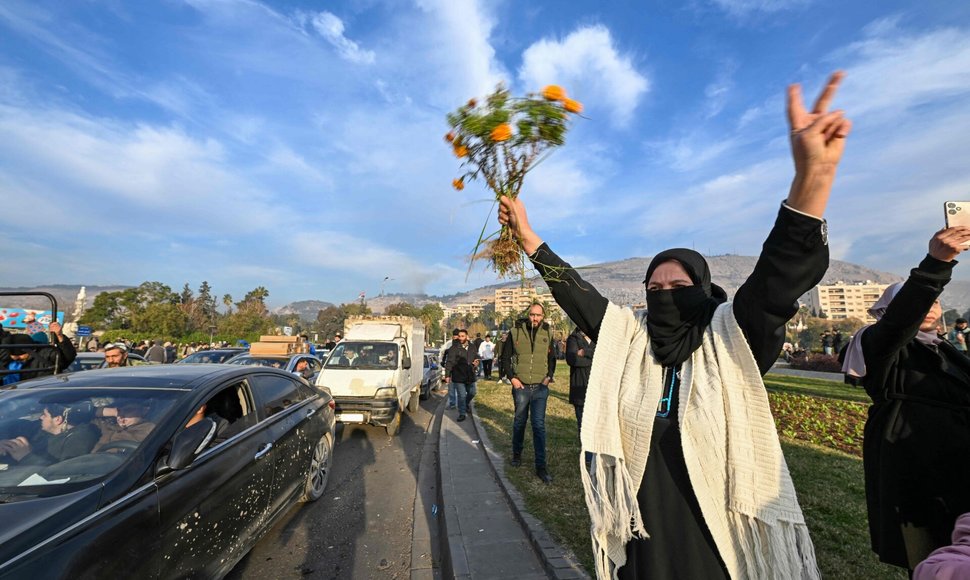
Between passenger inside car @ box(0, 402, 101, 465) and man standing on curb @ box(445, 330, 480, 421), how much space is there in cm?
702

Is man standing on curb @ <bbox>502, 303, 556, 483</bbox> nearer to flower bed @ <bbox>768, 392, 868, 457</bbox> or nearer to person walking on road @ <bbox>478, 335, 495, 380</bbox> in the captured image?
flower bed @ <bbox>768, 392, 868, 457</bbox>

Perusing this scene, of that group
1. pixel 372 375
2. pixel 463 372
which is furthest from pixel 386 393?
pixel 463 372

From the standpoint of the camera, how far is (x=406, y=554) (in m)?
4.10

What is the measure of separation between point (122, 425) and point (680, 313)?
11.4 feet

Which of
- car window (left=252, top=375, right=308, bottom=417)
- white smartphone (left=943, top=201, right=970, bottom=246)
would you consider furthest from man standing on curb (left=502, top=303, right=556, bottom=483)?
white smartphone (left=943, top=201, right=970, bottom=246)

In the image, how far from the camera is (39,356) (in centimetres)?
596

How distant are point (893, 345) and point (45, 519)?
4.31m

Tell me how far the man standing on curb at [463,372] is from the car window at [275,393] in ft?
15.1

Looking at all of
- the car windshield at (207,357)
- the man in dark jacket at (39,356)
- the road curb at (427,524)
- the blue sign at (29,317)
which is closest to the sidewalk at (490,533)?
the road curb at (427,524)

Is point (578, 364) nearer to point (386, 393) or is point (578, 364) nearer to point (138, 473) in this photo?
point (386, 393)

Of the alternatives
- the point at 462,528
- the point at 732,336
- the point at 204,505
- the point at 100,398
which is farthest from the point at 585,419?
the point at 100,398

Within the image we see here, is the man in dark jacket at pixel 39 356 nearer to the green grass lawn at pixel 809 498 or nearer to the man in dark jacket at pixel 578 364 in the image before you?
the green grass lawn at pixel 809 498

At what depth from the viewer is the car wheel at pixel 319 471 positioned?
4982 millimetres

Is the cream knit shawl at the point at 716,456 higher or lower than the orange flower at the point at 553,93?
lower
